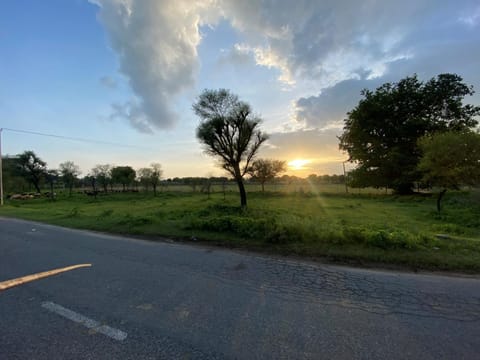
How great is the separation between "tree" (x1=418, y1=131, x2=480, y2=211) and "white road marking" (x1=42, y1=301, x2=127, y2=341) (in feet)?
56.7

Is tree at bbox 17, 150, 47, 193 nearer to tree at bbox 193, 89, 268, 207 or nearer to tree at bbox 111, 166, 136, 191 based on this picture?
tree at bbox 111, 166, 136, 191

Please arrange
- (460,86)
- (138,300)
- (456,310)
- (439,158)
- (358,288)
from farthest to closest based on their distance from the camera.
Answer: (460,86) < (439,158) < (358,288) < (138,300) < (456,310)

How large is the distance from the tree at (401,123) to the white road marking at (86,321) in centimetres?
2779

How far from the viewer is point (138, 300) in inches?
130

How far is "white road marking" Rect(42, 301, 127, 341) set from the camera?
2.50 meters

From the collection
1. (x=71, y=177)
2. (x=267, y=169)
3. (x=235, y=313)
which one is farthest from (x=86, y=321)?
(x=71, y=177)

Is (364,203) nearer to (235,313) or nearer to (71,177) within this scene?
(235,313)

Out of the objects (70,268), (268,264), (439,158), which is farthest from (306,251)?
(439,158)

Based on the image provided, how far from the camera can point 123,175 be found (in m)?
53.9

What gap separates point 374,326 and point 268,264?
2.54 meters

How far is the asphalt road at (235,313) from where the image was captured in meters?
2.28

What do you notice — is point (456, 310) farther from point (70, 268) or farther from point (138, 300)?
point (70, 268)

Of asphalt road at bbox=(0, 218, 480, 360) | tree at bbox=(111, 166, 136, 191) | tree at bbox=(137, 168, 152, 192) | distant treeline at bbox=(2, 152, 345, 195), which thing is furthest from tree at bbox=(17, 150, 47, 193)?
asphalt road at bbox=(0, 218, 480, 360)

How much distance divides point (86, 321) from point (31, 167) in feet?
204
